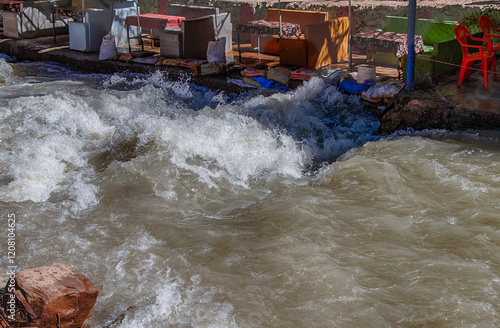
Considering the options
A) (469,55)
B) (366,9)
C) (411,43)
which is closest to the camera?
(411,43)

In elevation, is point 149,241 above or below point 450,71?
below

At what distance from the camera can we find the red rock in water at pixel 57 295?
3520mm

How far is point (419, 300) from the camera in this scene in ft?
13.6

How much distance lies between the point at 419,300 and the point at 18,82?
31.9ft

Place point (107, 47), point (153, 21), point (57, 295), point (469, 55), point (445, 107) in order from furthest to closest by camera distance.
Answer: point (153, 21)
point (107, 47)
point (469, 55)
point (445, 107)
point (57, 295)

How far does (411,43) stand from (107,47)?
23.2 ft

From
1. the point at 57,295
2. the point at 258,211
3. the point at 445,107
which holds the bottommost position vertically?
the point at 258,211

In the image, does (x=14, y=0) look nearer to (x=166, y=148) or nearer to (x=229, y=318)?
(x=166, y=148)

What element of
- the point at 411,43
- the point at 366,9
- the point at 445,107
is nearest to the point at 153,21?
the point at 366,9

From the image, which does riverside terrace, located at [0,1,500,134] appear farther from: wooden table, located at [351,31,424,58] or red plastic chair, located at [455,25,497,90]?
wooden table, located at [351,31,424,58]

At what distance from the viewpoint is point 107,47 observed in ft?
39.8

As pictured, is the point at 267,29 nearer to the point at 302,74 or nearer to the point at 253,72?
the point at 253,72

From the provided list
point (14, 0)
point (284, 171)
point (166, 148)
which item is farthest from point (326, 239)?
point (14, 0)

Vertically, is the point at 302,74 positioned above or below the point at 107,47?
below
